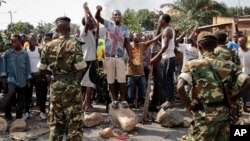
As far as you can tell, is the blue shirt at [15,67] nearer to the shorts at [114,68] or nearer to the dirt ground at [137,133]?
the dirt ground at [137,133]

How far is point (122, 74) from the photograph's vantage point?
7750 mm

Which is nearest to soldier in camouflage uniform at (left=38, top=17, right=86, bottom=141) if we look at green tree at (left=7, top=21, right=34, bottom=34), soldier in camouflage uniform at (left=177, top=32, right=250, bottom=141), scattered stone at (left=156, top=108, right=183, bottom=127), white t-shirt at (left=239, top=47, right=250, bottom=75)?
soldier in camouflage uniform at (left=177, top=32, right=250, bottom=141)

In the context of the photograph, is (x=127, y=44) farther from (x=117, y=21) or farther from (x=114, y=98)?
(x=114, y=98)

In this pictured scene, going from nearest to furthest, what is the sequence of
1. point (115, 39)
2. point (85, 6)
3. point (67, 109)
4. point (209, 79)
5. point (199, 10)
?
1. point (209, 79)
2. point (67, 109)
3. point (85, 6)
4. point (115, 39)
5. point (199, 10)

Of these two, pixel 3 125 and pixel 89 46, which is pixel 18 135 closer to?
pixel 3 125

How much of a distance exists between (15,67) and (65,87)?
9.85ft

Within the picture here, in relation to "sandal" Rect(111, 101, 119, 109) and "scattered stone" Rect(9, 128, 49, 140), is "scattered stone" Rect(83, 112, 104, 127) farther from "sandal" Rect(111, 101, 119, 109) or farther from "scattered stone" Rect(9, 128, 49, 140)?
"scattered stone" Rect(9, 128, 49, 140)

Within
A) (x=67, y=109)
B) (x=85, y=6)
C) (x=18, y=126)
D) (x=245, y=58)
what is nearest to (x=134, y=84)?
(x=85, y=6)

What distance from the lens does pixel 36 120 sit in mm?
8344

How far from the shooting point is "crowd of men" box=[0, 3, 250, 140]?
413 cm

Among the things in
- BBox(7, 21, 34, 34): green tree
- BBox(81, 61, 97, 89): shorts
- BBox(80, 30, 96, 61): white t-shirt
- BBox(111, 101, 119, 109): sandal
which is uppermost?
BBox(7, 21, 34, 34): green tree

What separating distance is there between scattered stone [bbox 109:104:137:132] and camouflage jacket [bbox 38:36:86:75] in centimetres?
220

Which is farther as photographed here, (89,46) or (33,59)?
(33,59)

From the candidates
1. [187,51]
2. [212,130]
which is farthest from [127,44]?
[212,130]
